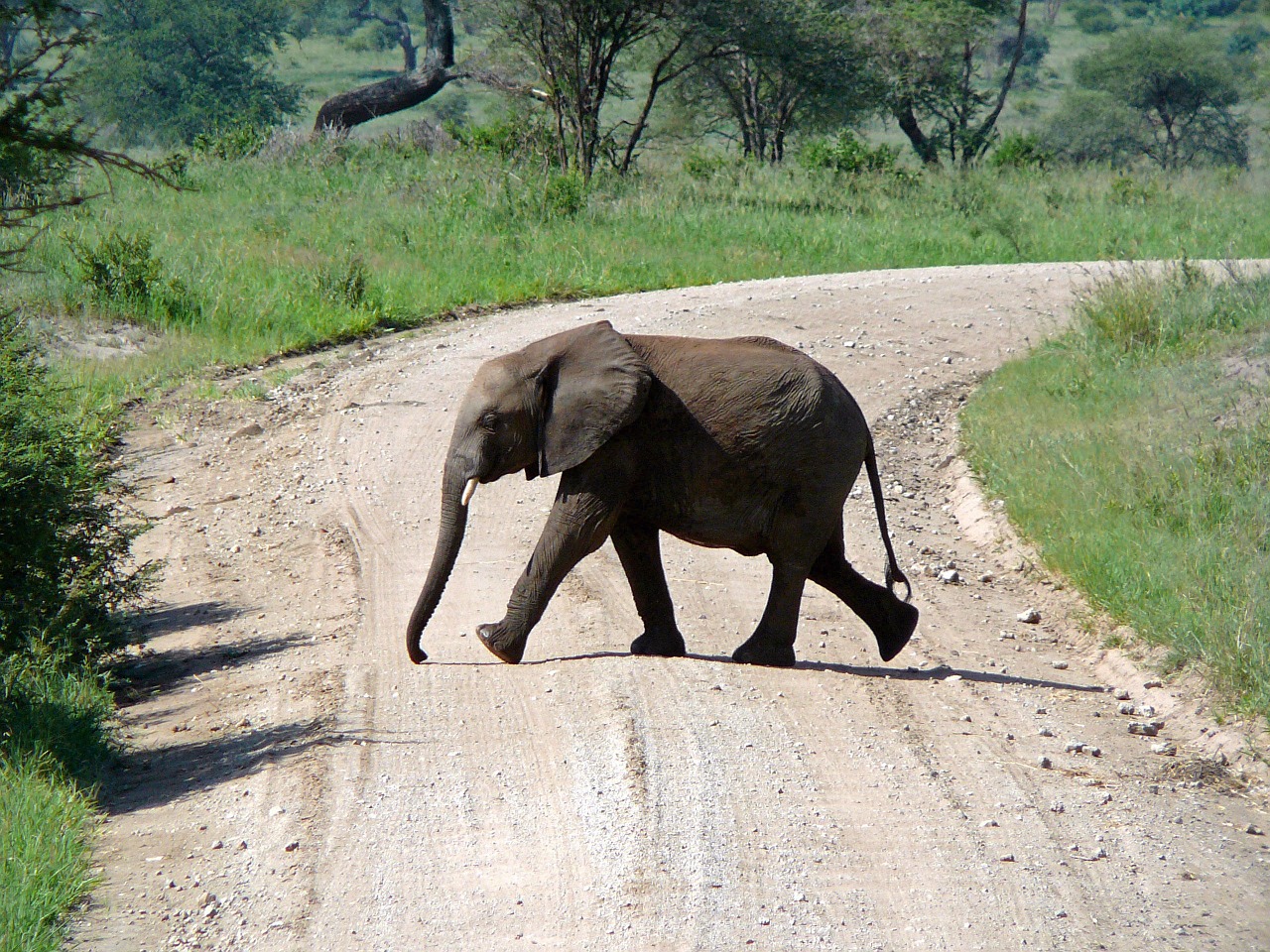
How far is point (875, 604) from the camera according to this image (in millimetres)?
7398

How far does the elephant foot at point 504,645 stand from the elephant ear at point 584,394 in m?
0.82

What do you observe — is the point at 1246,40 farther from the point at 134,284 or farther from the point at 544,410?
the point at 544,410

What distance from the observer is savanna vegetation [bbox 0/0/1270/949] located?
7266 mm

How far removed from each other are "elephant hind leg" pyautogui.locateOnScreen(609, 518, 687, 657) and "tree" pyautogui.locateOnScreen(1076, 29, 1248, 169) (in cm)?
4051

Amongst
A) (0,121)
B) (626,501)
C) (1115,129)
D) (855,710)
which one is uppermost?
(0,121)

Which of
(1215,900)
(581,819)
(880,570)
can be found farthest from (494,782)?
(880,570)

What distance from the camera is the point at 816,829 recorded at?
4984 mm

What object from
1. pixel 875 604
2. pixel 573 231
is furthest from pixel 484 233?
pixel 875 604

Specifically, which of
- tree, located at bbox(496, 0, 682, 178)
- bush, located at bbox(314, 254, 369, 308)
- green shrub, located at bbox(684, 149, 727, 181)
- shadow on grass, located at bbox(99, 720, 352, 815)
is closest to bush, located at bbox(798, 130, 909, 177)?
green shrub, located at bbox(684, 149, 727, 181)

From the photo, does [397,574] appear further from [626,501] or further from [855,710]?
[855,710]

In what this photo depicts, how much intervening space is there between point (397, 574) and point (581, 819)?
13.7 feet

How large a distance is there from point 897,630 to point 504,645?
6.86 ft

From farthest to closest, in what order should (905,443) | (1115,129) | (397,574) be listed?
1. (1115,129)
2. (905,443)
3. (397,574)

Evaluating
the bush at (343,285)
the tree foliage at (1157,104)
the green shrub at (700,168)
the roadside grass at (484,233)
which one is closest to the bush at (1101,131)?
the tree foliage at (1157,104)
